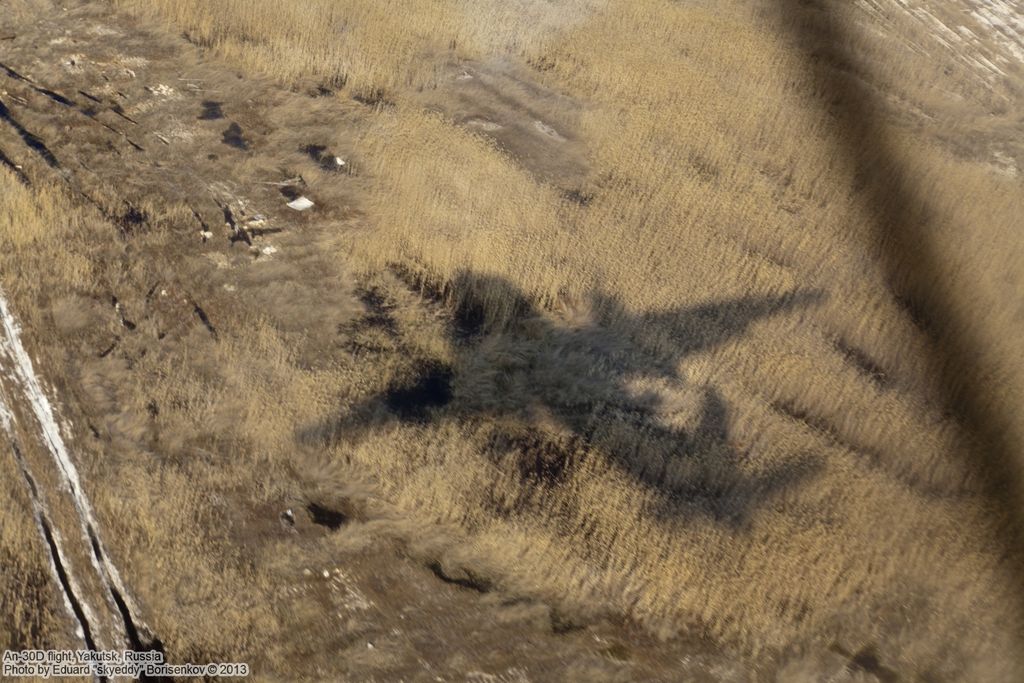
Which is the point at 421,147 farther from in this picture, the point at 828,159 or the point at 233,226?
the point at 828,159

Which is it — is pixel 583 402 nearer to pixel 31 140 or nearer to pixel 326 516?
pixel 326 516

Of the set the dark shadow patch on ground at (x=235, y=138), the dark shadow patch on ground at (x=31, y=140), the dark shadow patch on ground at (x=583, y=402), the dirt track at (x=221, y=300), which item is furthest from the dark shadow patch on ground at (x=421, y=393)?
the dark shadow patch on ground at (x=31, y=140)

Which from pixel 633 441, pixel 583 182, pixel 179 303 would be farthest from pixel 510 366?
pixel 179 303

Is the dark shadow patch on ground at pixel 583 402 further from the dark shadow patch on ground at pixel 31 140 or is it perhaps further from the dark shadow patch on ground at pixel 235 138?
the dark shadow patch on ground at pixel 31 140

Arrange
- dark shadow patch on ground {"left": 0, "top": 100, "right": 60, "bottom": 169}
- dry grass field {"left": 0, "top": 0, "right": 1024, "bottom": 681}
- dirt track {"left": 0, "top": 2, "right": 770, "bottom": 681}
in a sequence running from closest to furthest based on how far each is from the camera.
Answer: dirt track {"left": 0, "top": 2, "right": 770, "bottom": 681} < dry grass field {"left": 0, "top": 0, "right": 1024, "bottom": 681} < dark shadow patch on ground {"left": 0, "top": 100, "right": 60, "bottom": 169}

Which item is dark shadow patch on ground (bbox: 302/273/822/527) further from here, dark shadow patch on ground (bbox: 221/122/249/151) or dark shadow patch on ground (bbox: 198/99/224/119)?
dark shadow patch on ground (bbox: 198/99/224/119)

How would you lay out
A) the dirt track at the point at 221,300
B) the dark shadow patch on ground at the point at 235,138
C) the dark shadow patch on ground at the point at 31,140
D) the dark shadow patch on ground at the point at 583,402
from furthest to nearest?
the dark shadow patch on ground at the point at 235,138
the dark shadow patch on ground at the point at 31,140
the dark shadow patch on ground at the point at 583,402
the dirt track at the point at 221,300

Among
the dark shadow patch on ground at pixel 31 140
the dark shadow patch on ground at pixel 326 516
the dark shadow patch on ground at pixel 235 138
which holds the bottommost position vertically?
the dark shadow patch on ground at pixel 326 516

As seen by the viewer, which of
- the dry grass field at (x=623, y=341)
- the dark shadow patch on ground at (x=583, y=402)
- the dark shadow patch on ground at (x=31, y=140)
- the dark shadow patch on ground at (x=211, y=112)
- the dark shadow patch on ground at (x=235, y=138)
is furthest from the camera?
the dark shadow patch on ground at (x=211, y=112)

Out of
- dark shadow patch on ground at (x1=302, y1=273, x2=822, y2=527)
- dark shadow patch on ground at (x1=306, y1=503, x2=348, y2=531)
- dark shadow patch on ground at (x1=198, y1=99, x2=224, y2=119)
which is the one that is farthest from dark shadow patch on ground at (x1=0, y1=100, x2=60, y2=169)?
dark shadow patch on ground at (x1=306, y1=503, x2=348, y2=531)

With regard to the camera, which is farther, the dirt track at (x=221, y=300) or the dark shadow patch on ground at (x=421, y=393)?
the dark shadow patch on ground at (x=421, y=393)
